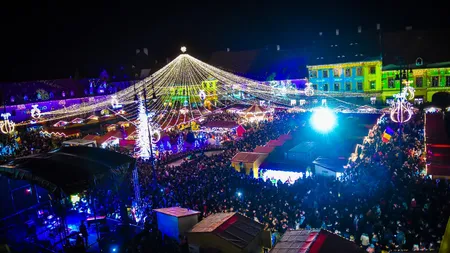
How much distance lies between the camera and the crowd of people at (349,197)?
29.9 feet

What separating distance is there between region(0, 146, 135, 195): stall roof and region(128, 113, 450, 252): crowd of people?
3104 millimetres

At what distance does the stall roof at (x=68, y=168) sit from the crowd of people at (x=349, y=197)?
3.10 meters

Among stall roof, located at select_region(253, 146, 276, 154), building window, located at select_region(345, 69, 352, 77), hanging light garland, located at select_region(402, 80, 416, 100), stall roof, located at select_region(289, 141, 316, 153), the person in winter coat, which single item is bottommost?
the person in winter coat

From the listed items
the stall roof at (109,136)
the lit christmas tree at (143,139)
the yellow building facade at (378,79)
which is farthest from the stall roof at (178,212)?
the yellow building facade at (378,79)

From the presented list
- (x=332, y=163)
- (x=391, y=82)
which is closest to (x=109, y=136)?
(x=332, y=163)

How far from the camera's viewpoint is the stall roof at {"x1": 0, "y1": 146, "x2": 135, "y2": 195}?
841 cm

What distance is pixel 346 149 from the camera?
16.6 metres

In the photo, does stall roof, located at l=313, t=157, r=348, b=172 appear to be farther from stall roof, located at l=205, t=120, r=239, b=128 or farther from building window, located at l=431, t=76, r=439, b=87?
building window, located at l=431, t=76, r=439, b=87

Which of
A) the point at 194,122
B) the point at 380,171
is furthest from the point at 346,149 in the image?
the point at 194,122

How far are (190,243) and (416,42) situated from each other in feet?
111

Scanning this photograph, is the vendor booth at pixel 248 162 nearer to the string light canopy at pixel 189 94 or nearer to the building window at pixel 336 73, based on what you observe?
the string light canopy at pixel 189 94

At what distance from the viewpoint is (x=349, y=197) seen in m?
11.1

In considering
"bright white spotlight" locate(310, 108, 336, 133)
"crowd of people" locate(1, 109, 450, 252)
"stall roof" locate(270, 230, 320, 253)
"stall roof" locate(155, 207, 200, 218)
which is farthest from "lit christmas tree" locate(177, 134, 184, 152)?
"stall roof" locate(270, 230, 320, 253)

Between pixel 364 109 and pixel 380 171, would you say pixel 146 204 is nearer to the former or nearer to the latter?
pixel 380 171
